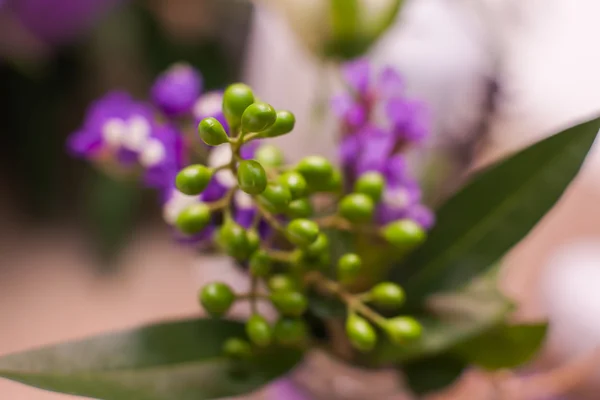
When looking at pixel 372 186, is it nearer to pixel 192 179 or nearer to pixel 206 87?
pixel 192 179

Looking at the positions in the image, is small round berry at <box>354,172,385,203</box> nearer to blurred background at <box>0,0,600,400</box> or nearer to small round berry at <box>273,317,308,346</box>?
small round berry at <box>273,317,308,346</box>

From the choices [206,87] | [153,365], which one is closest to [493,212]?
[153,365]

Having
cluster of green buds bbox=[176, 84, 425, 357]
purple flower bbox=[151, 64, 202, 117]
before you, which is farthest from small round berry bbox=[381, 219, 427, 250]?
purple flower bbox=[151, 64, 202, 117]

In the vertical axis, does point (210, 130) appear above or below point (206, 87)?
below

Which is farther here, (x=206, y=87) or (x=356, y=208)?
(x=206, y=87)

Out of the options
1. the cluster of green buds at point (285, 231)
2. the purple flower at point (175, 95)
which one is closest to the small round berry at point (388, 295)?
the cluster of green buds at point (285, 231)
